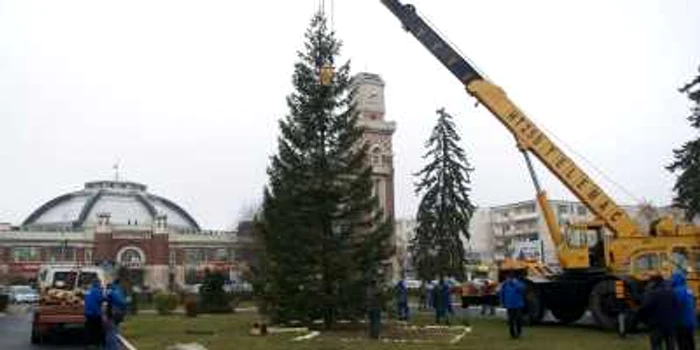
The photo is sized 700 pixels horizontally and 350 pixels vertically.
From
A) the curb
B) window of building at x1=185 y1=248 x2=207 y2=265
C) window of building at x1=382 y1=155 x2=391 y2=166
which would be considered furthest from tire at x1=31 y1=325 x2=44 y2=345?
window of building at x1=185 y1=248 x2=207 y2=265

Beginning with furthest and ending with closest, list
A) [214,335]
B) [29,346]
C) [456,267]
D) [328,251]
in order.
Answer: [456,267] < [328,251] < [214,335] < [29,346]

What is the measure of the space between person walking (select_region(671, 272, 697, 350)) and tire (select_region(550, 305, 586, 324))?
44.0 feet

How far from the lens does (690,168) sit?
150ft

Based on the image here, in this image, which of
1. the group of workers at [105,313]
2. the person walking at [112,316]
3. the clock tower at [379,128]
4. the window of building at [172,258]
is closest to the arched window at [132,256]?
the window of building at [172,258]

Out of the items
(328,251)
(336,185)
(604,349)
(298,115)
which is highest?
(298,115)

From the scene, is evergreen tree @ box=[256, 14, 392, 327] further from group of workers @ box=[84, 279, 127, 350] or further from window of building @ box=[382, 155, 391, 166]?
window of building @ box=[382, 155, 391, 166]

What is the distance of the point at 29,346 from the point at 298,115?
1043 cm

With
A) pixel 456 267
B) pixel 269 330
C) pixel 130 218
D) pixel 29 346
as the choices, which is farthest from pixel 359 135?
pixel 130 218

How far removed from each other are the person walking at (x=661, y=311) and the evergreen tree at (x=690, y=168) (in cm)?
2989

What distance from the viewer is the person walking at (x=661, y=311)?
1580 cm

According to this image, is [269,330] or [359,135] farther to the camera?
[359,135]

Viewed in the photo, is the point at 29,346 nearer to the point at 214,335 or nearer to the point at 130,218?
the point at 214,335

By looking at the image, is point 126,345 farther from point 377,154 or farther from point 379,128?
point 379,128

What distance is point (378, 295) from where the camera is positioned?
2975 centimetres
